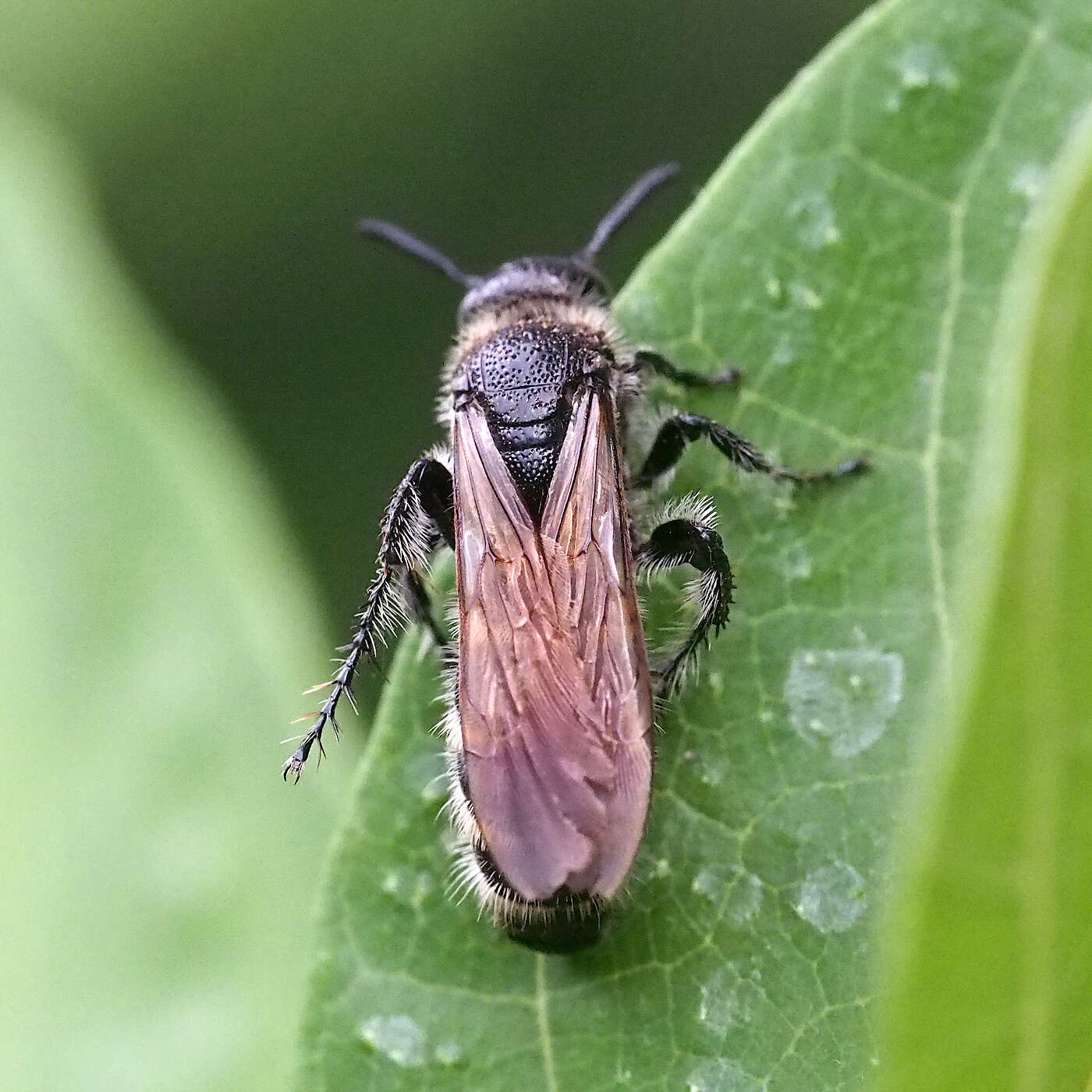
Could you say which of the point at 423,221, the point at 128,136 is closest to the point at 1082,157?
the point at 423,221

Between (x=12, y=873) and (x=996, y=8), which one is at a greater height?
(x=996, y=8)

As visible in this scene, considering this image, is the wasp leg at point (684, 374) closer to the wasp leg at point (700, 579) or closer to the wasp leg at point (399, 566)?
the wasp leg at point (700, 579)

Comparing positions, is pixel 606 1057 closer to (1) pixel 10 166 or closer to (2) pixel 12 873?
(2) pixel 12 873

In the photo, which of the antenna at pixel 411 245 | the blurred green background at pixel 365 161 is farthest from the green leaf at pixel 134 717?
the blurred green background at pixel 365 161

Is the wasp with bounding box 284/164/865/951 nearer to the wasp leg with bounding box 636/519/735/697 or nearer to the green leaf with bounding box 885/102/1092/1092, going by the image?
the wasp leg with bounding box 636/519/735/697

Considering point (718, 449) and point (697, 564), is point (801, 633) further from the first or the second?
point (718, 449)

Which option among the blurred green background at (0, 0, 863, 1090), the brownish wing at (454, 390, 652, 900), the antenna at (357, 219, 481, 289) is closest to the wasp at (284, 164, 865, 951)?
the brownish wing at (454, 390, 652, 900)
